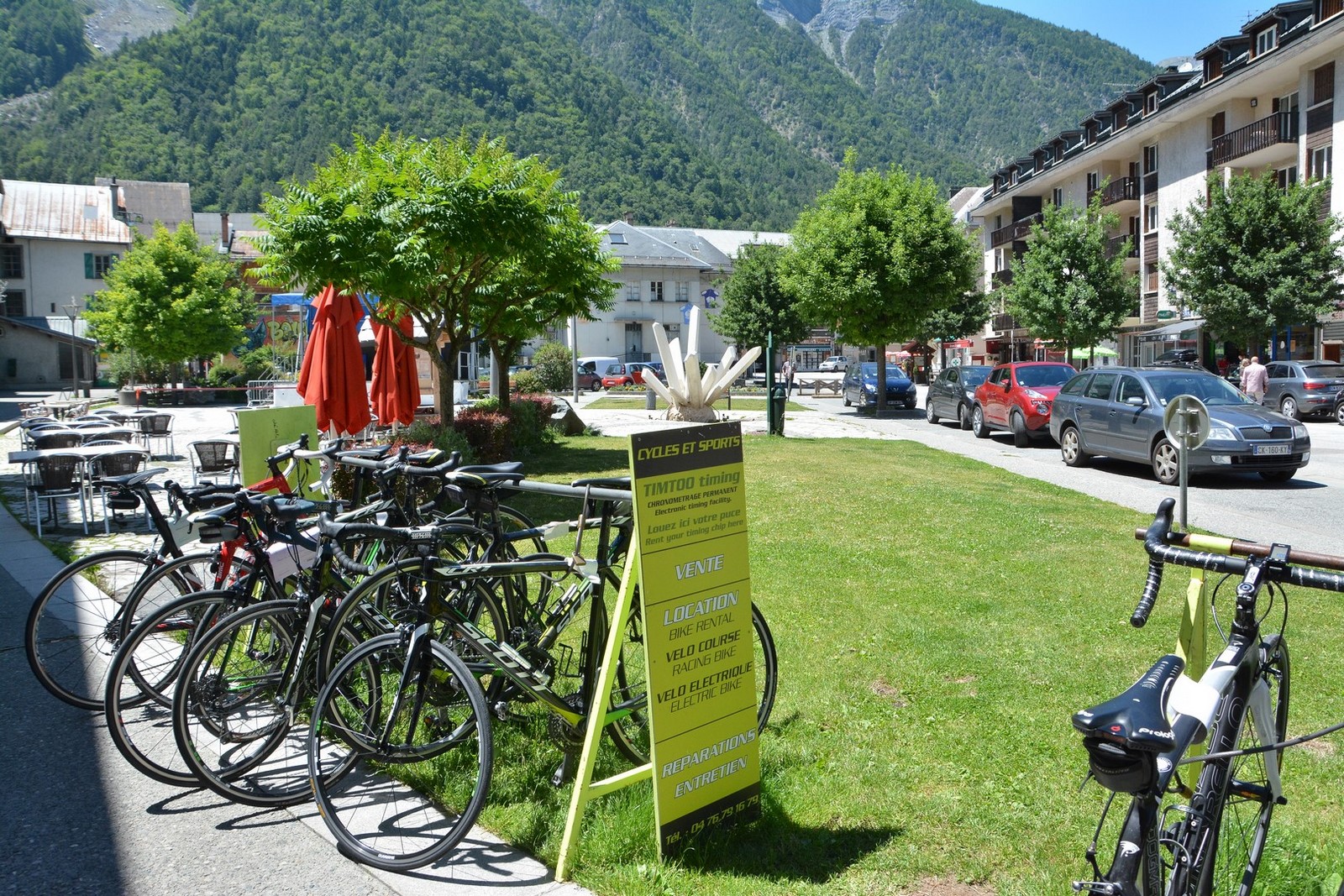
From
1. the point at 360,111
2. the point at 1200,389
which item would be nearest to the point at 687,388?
the point at 1200,389

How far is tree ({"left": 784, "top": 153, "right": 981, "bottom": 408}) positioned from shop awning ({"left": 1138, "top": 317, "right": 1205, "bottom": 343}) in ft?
40.2

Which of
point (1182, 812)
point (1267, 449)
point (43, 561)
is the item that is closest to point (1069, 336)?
point (1267, 449)

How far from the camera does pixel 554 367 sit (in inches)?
1987

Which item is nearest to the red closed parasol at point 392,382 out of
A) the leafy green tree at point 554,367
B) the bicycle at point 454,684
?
the bicycle at point 454,684

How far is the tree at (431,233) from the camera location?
45.2 feet

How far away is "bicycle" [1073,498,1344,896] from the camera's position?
6.96 ft

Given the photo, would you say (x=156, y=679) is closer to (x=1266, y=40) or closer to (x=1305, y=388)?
(x=1305, y=388)

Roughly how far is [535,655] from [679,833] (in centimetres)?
97

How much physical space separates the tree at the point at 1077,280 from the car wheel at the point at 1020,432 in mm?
21154

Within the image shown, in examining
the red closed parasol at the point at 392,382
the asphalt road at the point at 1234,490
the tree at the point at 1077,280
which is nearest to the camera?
the asphalt road at the point at 1234,490

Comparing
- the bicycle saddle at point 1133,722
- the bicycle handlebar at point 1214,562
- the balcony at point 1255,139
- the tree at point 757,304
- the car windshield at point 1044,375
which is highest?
the balcony at point 1255,139

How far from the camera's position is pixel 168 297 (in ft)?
133

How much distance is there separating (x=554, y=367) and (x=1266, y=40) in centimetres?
3211

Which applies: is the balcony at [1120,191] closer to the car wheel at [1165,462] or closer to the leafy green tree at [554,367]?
the leafy green tree at [554,367]
